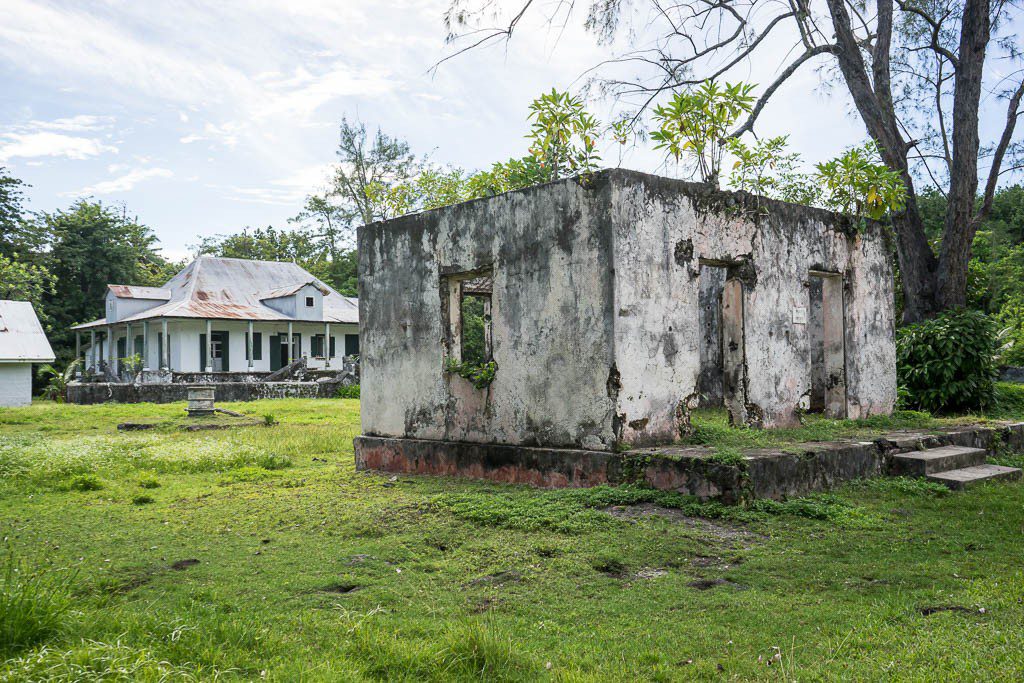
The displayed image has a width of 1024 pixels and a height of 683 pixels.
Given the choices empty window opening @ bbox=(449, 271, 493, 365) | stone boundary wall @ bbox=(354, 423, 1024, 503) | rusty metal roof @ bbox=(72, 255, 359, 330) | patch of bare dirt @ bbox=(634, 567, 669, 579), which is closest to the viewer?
patch of bare dirt @ bbox=(634, 567, 669, 579)

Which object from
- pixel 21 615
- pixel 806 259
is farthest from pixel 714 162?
pixel 21 615

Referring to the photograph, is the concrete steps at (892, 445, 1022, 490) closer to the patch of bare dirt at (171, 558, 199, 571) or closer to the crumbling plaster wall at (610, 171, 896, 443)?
the crumbling plaster wall at (610, 171, 896, 443)

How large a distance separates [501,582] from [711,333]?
10.7m

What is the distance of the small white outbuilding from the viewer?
2303 cm

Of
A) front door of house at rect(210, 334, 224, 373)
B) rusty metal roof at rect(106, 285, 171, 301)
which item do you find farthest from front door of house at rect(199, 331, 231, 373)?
rusty metal roof at rect(106, 285, 171, 301)

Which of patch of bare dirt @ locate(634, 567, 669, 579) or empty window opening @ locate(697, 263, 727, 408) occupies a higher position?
empty window opening @ locate(697, 263, 727, 408)

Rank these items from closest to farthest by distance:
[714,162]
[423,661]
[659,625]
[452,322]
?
[423,661]
[659,625]
[714,162]
[452,322]

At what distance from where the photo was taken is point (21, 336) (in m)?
23.8

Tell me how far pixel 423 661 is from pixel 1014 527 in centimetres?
465

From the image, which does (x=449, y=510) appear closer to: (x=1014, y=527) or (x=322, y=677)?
(x=322, y=677)

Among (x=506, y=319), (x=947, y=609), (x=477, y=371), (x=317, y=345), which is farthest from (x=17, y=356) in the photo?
(x=947, y=609)

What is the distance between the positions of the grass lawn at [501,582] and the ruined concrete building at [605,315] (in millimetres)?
771

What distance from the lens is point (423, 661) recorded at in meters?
3.28

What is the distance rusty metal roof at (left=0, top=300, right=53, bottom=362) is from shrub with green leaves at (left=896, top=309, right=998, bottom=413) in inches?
914
